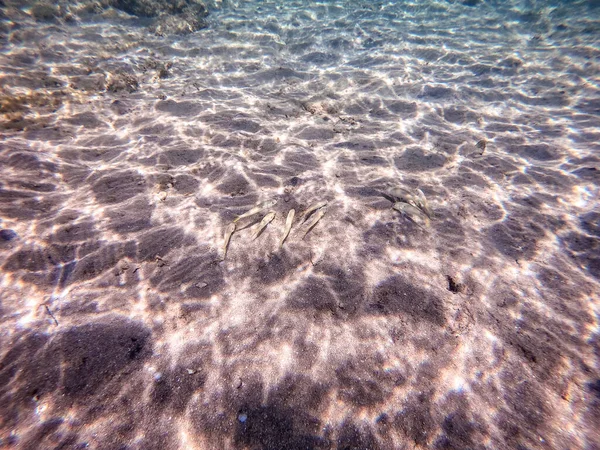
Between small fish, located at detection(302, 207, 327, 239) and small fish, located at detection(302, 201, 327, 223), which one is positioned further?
small fish, located at detection(302, 201, 327, 223)

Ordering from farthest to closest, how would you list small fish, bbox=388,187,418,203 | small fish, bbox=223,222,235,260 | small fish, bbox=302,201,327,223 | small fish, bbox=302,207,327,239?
1. small fish, bbox=388,187,418,203
2. small fish, bbox=302,201,327,223
3. small fish, bbox=302,207,327,239
4. small fish, bbox=223,222,235,260

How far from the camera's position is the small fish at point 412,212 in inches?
170

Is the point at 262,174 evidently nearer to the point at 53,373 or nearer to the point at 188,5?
the point at 53,373

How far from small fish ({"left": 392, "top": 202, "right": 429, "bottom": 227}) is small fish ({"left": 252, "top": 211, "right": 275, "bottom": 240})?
6.60 feet

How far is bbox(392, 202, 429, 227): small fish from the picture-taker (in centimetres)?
432

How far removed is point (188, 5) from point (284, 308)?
16314mm

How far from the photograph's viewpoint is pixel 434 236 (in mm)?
4113

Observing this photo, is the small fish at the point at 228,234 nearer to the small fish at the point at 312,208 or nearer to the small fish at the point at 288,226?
the small fish at the point at 288,226

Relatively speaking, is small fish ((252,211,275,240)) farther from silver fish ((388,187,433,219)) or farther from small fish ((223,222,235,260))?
silver fish ((388,187,433,219))

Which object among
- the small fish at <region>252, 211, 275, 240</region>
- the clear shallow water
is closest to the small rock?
the clear shallow water

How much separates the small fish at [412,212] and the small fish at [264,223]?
2.01 meters

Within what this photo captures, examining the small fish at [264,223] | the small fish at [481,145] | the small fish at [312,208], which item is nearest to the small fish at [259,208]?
the small fish at [264,223]

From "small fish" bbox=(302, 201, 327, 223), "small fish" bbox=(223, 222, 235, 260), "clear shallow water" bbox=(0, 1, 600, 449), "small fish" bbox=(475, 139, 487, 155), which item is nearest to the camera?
"clear shallow water" bbox=(0, 1, 600, 449)

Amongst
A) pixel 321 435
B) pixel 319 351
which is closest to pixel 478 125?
pixel 319 351
